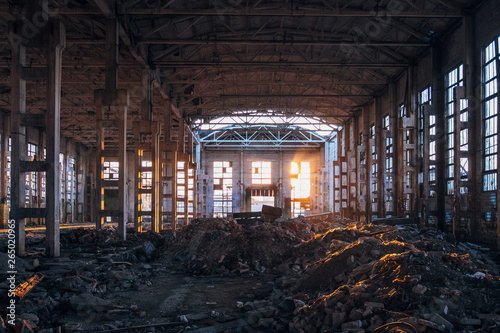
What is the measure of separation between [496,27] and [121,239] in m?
13.7

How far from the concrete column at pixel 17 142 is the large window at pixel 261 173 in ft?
114

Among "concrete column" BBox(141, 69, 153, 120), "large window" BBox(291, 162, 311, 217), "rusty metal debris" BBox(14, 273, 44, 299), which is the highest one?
"concrete column" BBox(141, 69, 153, 120)

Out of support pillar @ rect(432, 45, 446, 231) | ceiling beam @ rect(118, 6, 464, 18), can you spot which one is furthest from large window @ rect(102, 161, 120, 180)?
support pillar @ rect(432, 45, 446, 231)

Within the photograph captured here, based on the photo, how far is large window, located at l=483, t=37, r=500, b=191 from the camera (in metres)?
13.5

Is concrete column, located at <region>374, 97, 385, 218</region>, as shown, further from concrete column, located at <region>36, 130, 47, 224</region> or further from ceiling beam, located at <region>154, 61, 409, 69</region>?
concrete column, located at <region>36, 130, 47, 224</region>

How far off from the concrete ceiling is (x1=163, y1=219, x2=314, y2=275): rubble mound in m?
7.02

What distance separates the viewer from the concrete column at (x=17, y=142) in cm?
1034

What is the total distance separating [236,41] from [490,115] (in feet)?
30.1

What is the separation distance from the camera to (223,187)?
44.7 meters

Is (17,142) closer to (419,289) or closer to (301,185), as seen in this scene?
(419,289)

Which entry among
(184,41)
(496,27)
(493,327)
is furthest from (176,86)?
(493,327)

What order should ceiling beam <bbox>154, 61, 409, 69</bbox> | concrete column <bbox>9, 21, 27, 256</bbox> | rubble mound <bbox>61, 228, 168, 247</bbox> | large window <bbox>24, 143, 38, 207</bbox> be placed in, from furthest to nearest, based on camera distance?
large window <bbox>24, 143, 38, 207</bbox> → ceiling beam <bbox>154, 61, 409, 69</bbox> → rubble mound <bbox>61, 228, 168, 247</bbox> → concrete column <bbox>9, 21, 27, 256</bbox>

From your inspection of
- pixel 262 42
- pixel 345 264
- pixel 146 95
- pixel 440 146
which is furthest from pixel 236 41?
pixel 345 264

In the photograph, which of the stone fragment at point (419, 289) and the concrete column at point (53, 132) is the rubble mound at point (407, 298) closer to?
the stone fragment at point (419, 289)
